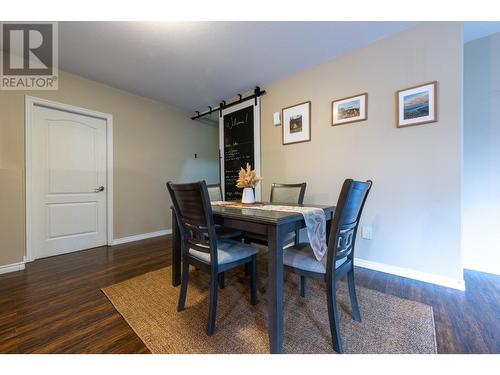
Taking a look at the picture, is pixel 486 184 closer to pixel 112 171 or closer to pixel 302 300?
pixel 302 300

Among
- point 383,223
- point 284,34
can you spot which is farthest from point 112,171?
point 383,223

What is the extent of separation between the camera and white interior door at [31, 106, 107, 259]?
2.58m

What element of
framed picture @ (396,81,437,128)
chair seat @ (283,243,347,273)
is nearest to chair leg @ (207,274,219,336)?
chair seat @ (283,243,347,273)

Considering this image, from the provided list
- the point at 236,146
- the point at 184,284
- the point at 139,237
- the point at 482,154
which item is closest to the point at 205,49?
the point at 236,146

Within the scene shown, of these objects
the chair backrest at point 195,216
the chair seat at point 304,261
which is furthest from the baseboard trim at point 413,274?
the chair backrest at point 195,216

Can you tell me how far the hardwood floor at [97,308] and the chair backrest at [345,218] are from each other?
722 millimetres

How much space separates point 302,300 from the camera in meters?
1.63

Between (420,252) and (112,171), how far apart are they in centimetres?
405

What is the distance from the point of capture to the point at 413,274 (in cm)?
199

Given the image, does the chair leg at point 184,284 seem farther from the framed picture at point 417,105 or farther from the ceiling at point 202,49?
the framed picture at point 417,105

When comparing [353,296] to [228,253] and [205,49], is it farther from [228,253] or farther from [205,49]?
[205,49]

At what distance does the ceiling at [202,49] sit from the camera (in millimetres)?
1964

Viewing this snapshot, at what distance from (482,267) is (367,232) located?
1.14 metres

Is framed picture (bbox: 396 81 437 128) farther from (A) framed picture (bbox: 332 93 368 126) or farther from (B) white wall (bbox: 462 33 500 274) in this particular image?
(B) white wall (bbox: 462 33 500 274)
